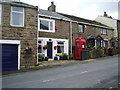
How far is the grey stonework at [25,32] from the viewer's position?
1050 cm

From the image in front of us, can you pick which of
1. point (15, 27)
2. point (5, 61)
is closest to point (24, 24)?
point (15, 27)

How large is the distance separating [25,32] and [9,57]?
2908 mm

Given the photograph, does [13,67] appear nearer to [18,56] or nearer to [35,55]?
[18,56]

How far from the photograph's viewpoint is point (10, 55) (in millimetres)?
10461

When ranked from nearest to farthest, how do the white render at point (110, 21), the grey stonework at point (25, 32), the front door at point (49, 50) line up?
1. the grey stonework at point (25, 32)
2. the front door at point (49, 50)
3. the white render at point (110, 21)

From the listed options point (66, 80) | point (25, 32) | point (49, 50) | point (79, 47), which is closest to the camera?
point (66, 80)

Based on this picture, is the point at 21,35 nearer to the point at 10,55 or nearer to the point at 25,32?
the point at 25,32

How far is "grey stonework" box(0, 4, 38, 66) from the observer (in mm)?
10500

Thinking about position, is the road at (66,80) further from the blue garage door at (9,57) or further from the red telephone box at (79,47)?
the red telephone box at (79,47)

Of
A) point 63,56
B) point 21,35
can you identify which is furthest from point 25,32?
point 63,56

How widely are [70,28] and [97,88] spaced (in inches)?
517

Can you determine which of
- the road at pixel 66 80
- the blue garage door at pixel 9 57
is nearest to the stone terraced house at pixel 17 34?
the blue garage door at pixel 9 57

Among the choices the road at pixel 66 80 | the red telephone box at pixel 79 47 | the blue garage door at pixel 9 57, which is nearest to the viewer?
the road at pixel 66 80

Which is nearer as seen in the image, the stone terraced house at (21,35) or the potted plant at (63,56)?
the stone terraced house at (21,35)
